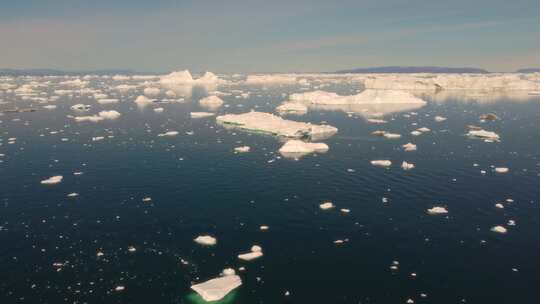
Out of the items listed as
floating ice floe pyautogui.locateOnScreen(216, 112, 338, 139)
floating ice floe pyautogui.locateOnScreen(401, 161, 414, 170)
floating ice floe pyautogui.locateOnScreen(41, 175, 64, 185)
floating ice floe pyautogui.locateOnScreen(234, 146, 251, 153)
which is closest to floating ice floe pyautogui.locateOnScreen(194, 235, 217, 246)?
floating ice floe pyautogui.locateOnScreen(41, 175, 64, 185)

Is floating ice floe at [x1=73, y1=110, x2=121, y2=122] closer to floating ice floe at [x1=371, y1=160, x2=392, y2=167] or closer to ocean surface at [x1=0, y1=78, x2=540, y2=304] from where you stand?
ocean surface at [x1=0, y1=78, x2=540, y2=304]

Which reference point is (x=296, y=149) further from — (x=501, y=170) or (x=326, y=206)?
Result: (x=501, y=170)

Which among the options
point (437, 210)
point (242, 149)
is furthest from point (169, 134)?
point (437, 210)

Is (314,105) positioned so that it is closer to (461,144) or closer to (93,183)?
(461,144)

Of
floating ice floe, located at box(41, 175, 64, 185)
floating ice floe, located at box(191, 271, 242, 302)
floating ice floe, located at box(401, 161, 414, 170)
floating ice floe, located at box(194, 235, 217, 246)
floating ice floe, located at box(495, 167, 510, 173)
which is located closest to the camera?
floating ice floe, located at box(191, 271, 242, 302)

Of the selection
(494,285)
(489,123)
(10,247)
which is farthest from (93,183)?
(489,123)

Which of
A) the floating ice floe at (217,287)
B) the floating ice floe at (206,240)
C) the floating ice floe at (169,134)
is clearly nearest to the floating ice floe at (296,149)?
the floating ice floe at (169,134)
